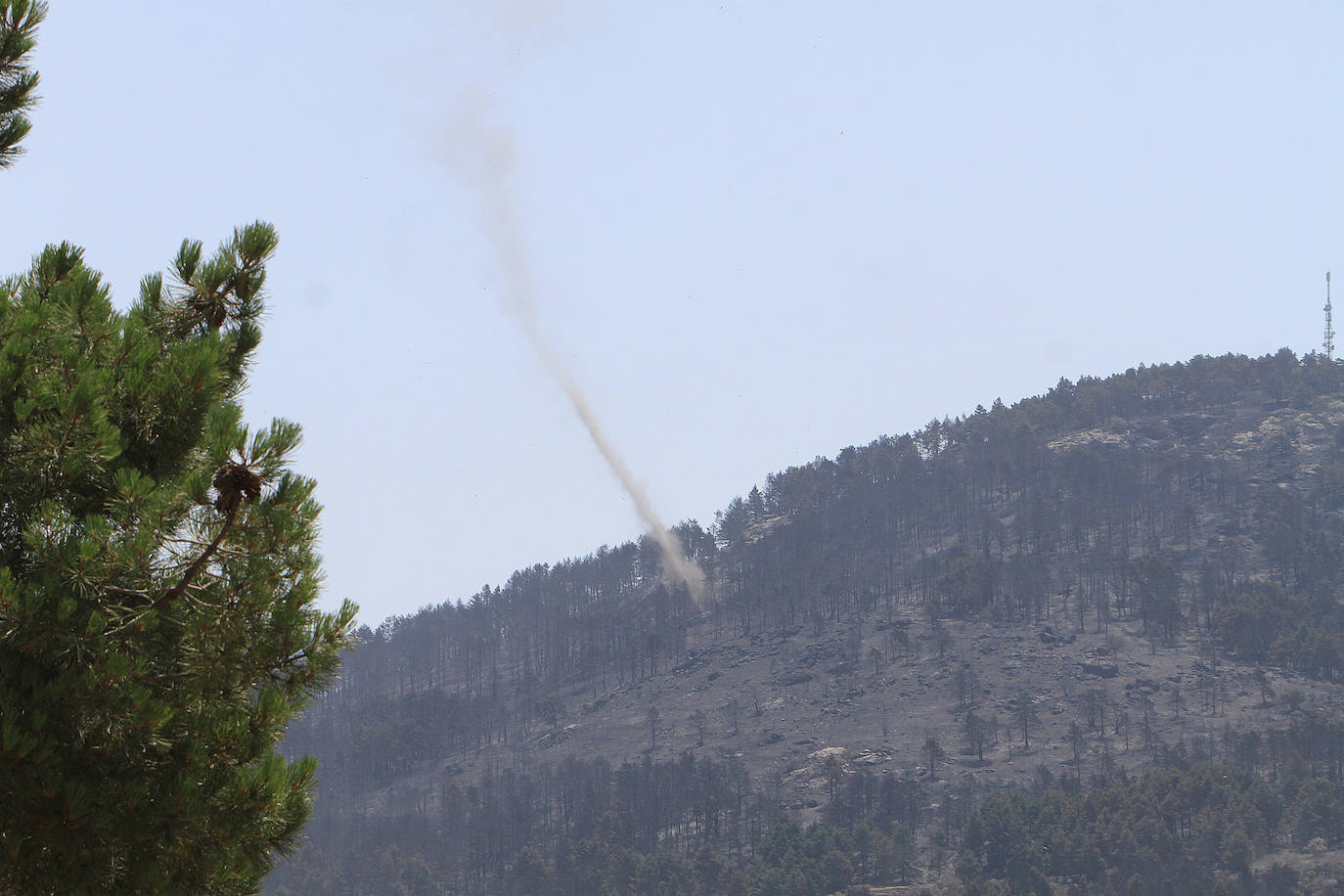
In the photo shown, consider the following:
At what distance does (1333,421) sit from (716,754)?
4416 inches

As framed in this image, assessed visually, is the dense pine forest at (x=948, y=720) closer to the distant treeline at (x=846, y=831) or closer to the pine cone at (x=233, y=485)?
the distant treeline at (x=846, y=831)

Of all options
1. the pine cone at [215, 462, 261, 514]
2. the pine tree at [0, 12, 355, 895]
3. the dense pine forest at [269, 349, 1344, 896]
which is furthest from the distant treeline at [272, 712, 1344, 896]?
the pine cone at [215, 462, 261, 514]

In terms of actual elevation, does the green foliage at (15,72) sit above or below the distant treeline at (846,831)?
above

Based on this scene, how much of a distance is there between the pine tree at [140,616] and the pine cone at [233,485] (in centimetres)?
2

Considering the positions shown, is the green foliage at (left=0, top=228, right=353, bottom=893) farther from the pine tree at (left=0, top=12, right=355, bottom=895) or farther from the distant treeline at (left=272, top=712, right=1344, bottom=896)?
the distant treeline at (left=272, top=712, right=1344, bottom=896)

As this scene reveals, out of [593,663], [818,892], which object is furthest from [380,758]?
[818,892]

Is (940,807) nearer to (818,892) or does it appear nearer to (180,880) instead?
(818,892)

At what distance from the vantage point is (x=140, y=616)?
28.8 feet

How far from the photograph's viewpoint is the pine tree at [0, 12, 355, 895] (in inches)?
339

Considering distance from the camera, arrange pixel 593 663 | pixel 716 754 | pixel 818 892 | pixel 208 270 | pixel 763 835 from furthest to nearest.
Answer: pixel 593 663, pixel 716 754, pixel 763 835, pixel 818 892, pixel 208 270

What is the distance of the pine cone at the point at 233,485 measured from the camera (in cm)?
888

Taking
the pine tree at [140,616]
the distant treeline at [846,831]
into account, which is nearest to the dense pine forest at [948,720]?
the distant treeline at [846,831]

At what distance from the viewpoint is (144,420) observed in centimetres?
962

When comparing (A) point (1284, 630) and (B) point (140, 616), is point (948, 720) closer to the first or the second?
(A) point (1284, 630)
